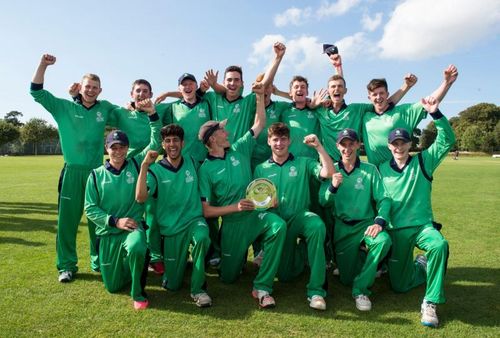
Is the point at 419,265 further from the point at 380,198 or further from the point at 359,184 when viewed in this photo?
the point at 359,184

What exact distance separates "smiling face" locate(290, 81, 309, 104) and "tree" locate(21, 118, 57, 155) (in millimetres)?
A: 98903

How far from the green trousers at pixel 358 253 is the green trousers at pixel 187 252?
1.88 metres

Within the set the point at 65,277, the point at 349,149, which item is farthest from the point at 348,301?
the point at 65,277

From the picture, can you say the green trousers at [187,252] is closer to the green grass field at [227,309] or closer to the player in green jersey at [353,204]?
the green grass field at [227,309]

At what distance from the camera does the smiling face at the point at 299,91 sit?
6.56 meters

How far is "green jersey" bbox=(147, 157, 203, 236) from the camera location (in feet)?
17.5

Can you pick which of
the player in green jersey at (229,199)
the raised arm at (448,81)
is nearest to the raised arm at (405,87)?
the raised arm at (448,81)

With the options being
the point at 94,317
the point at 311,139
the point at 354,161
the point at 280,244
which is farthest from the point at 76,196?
the point at 354,161

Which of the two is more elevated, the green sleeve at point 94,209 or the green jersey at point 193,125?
the green jersey at point 193,125

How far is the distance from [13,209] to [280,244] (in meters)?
10.3

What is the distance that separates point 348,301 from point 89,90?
4.73m

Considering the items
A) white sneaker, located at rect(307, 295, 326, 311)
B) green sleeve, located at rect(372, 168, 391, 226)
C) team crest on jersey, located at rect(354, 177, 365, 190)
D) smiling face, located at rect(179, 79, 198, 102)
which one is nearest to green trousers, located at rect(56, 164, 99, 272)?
smiling face, located at rect(179, 79, 198, 102)

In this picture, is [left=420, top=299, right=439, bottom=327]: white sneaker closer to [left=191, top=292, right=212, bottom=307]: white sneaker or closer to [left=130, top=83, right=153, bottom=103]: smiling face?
[left=191, top=292, right=212, bottom=307]: white sneaker

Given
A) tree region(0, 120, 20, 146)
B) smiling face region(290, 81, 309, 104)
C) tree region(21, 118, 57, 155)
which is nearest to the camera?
smiling face region(290, 81, 309, 104)
